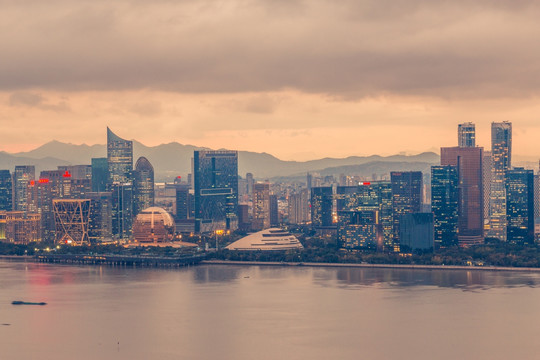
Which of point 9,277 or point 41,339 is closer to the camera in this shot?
point 41,339

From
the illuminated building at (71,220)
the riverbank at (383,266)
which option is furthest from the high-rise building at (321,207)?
the riverbank at (383,266)

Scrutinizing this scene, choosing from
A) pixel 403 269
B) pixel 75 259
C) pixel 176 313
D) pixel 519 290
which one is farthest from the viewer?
pixel 75 259

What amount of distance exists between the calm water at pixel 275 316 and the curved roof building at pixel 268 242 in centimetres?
2489

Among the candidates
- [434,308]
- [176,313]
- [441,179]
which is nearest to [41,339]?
[176,313]

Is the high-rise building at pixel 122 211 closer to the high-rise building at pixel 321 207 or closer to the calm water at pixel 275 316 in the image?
the high-rise building at pixel 321 207

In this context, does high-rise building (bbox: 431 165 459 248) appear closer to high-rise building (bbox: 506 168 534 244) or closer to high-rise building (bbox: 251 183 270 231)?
high-rise building (bbox: 506 168 534 244)

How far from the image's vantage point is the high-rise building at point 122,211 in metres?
174

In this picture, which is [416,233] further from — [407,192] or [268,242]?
[268,242]

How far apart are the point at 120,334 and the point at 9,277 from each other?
43422mm

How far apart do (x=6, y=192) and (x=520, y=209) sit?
93.2 m

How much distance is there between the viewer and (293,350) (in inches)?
2810

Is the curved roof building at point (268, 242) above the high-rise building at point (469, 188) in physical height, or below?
below

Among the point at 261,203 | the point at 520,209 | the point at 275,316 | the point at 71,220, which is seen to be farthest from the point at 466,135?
the point at 275,316

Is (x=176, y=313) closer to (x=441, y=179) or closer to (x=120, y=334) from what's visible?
(x=120, y=334)
